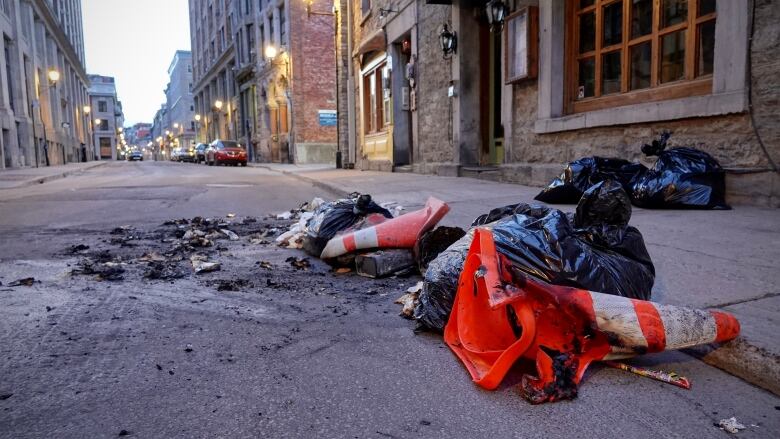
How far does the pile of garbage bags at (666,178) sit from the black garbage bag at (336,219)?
250cm

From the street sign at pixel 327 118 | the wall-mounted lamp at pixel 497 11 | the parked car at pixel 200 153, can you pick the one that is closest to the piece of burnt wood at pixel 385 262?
the wall-mounted lamp at pixel 497 11

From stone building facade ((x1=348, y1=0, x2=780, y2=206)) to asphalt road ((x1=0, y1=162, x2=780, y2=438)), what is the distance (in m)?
4.01

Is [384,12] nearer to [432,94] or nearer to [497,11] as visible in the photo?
[432,94]

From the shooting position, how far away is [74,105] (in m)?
49.0

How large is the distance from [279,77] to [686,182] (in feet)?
90.3

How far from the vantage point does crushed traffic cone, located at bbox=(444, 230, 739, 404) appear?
1829 millimetres

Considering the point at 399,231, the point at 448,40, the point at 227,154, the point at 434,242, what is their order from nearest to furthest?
1. the point at 434,242
2. the point at 399,231
3. the point at 448,40
4. the point at 227,154

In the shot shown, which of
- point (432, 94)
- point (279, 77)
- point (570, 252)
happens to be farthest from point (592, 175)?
point (279, 77)

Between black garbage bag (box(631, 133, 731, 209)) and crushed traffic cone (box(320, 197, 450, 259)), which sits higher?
black garbage bag (box(631, 133, 731, 209))

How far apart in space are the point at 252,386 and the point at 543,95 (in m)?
6.95

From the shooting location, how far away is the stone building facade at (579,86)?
5.02m

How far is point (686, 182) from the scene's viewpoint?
16.8 feet

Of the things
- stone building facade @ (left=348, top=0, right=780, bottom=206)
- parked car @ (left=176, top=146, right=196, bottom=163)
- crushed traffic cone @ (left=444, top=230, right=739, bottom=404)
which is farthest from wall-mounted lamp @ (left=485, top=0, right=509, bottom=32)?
parked car @ (left=176, top=146, right=196, bottom=163)

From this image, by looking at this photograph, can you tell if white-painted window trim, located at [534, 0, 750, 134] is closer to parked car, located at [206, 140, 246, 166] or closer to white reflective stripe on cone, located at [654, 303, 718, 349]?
white reflective stripe on cone, located at [654, 303, 718, 349]
